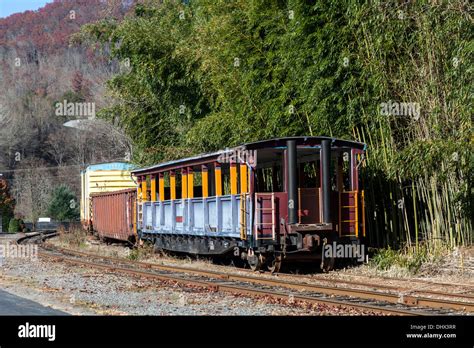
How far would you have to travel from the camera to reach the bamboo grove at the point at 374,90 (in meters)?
15.6

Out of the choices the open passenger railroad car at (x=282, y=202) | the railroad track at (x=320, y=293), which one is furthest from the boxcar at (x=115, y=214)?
the railroad track at (x=320, y=293)

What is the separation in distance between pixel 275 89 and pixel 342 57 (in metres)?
3.01

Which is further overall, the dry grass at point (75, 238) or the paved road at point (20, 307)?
the dry grass at point (75, 238)

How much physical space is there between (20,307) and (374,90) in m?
9.48

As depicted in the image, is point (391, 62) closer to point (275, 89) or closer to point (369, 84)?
point (369, 84)

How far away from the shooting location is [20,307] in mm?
11094

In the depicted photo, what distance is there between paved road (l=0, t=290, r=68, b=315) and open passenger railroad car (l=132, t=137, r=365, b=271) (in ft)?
18.6

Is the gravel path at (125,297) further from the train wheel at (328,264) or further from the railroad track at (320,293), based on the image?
the train wheel at (328,264)

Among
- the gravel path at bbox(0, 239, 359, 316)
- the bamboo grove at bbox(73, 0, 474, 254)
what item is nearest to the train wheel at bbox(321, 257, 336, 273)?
the bamboo grove at bbox(73, 0, 474, 254)

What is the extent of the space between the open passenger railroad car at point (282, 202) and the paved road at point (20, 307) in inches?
224

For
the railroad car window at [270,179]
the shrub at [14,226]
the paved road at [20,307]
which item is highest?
the railroad car window at [270,179]

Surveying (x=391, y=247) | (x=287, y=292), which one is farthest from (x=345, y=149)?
(x=287, y=292)
